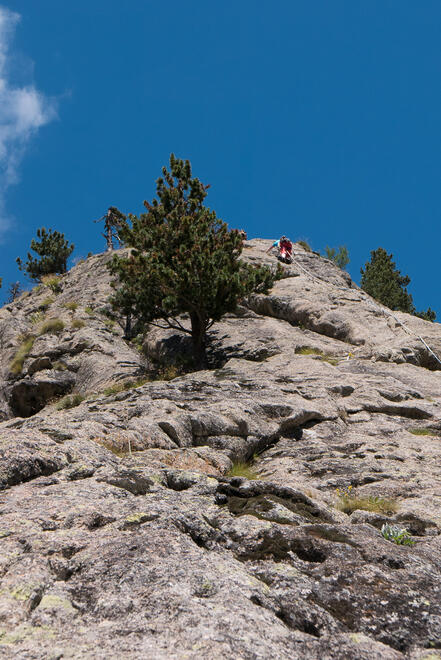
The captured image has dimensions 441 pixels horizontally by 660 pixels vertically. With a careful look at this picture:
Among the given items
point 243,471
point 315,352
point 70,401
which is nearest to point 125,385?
point 70,401

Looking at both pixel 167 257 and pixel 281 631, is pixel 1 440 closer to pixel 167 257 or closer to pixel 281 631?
pixel 281 631

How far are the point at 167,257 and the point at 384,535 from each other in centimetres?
1494

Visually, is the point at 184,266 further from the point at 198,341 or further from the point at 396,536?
the point at 396,536

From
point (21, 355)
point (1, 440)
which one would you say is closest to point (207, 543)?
point (1, 440)

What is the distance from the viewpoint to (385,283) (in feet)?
131

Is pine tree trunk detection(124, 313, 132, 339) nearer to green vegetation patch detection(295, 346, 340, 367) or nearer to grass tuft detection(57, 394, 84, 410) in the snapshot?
grass tuft detection(57, 394, 84, 410)

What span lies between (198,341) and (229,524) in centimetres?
1427

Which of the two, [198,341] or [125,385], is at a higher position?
[198,341]

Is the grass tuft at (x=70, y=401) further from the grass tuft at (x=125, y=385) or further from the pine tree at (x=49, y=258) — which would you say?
the pine tree at (x=49, y=258)

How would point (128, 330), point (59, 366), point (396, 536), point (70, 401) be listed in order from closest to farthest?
point (396, 536) → point (70, 401) → point (59, 366) → point (128, 330)

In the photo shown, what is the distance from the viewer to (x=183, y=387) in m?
13.2

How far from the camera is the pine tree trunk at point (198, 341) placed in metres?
19.0

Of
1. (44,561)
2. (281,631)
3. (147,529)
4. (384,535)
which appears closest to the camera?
(281,631)

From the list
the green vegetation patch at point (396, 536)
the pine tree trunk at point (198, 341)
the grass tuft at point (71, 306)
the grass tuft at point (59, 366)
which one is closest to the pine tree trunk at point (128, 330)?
the grass tuft at point (71, 306)
